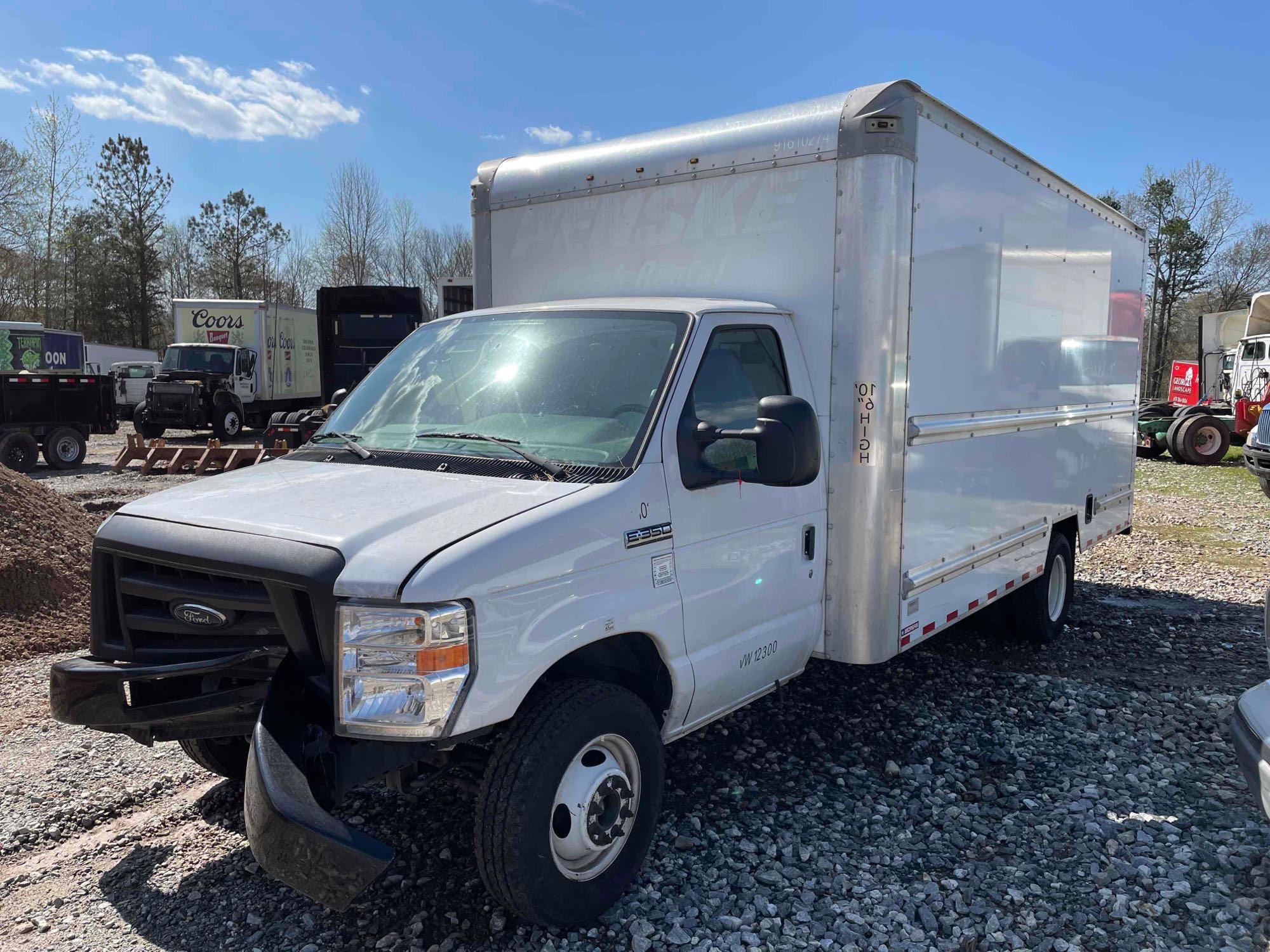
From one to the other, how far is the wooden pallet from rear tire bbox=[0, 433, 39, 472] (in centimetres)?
138

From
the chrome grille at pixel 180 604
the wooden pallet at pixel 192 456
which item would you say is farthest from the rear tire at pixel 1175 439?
the chrome grille at pixel 180 604

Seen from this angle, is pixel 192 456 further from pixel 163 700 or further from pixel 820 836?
pixel 820 836

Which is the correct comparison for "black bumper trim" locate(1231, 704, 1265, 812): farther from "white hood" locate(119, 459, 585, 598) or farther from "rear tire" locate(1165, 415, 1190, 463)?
"rear tire" locate(1165, 415, 1190, 463)

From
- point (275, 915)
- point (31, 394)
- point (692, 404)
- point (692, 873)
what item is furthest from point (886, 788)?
point (31, 394)

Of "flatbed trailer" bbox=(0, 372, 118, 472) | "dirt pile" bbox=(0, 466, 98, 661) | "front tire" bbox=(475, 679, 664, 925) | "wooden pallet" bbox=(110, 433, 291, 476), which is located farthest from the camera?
"flatbed trailer" bbox=(0, 372, 118, 472)

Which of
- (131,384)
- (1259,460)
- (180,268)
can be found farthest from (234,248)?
(1259,460)

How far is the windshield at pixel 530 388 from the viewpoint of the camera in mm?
3494

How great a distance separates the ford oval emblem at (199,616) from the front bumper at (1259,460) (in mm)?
12050

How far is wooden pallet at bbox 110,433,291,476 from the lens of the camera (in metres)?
17.0

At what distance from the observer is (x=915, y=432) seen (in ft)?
14.2

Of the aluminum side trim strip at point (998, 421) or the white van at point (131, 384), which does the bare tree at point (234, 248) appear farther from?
the aluminum side trim strip at point (998, 421)

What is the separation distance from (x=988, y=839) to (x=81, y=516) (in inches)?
306

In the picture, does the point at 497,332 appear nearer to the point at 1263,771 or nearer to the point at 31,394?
the point at 1263,771

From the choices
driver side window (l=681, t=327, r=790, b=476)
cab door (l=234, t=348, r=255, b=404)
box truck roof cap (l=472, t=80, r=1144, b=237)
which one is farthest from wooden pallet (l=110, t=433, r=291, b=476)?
driver side window (l=681, t=327, r=790, b=476)
